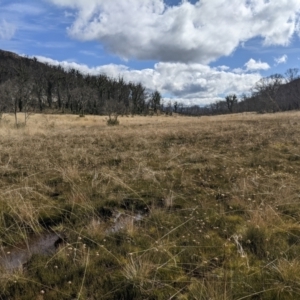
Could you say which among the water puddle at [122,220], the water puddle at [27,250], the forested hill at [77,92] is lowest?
the water puddle at [27,250]

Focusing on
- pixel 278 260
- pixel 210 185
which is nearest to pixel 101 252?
pixel 278 260

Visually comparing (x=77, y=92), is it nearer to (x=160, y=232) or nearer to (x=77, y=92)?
(x=77, y=92)

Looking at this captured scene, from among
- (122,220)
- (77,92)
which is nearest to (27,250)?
(122,220)

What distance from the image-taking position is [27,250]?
4234mm

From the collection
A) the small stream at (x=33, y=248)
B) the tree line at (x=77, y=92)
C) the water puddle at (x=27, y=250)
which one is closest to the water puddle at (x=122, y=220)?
the small stream at (x=33, y=248)

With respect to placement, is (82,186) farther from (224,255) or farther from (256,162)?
(256,162)

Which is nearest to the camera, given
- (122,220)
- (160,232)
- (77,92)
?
(160,232)

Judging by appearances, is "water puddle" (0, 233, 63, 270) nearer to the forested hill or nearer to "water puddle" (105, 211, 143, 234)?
"water puddle" (105, 211, 143, 234)

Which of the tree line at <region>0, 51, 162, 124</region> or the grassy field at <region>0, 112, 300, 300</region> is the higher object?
the tree line at <region>0, 51, 162, 124</region>

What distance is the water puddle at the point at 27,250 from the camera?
3.85 meters

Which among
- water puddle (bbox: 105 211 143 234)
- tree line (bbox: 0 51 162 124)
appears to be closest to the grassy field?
water puddle (bbox: 105 211 143 234)

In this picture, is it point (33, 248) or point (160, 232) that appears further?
point (160, 232)

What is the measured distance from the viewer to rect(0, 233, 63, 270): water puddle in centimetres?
385

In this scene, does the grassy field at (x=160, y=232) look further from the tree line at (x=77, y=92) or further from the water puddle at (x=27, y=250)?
the tree line at (x=77, y=92)
